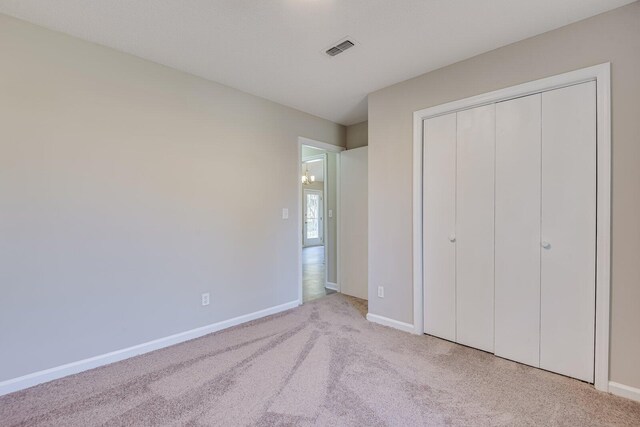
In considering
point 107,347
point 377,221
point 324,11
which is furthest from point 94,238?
point 377,221

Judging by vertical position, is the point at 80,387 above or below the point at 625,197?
below

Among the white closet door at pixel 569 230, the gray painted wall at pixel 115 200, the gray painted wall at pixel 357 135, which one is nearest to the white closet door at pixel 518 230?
the white closet door at pixel 569 230

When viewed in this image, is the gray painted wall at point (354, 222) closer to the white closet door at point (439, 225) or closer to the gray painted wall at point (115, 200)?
the white closet door at point (439, 225)

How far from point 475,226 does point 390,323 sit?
1.31 meters

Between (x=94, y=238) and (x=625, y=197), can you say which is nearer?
(x=625, y=197)

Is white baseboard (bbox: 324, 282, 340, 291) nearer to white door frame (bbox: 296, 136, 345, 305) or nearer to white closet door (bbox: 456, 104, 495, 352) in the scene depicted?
white door frame (bbox: 296, 136, 345, 305)

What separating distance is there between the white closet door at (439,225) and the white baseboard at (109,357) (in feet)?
6.22

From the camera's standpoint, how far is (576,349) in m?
2.01

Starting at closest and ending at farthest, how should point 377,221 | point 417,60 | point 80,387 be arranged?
1. point 80,387
2. point 417,60
3. point 377,221

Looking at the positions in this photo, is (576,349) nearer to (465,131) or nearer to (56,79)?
(465,131)

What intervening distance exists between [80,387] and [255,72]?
2823 mm

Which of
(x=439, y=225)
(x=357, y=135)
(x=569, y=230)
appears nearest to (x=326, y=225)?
(x=357, y=135)

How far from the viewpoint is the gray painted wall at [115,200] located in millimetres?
1961

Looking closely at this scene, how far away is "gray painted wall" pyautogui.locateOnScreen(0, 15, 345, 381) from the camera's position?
1.96 metres
